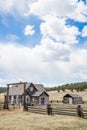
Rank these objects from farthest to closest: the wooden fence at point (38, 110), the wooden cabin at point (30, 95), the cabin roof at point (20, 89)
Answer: the cabin roof at point (20, 89) → the wooden cabin at point (30, 95) → the wooden fence at point (38, 110)

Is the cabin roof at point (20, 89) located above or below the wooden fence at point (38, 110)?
above

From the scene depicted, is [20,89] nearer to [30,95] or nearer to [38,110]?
[30,95]

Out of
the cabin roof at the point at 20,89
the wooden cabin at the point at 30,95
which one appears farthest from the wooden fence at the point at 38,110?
the cabin roof at the point at 20,89

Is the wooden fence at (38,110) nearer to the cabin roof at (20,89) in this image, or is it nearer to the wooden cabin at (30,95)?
the wooden cabin at (30,95)

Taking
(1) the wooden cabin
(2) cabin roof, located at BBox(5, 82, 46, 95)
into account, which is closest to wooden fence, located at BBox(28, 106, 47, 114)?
(1) the wooden cabin

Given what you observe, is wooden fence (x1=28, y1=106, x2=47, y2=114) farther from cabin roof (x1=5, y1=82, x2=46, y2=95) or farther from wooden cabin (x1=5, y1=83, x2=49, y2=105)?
cabin roof (x1=5, y1=82, x2=46, y2=95)

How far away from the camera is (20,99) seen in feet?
199

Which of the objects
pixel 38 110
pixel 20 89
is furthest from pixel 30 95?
pixel 38 110

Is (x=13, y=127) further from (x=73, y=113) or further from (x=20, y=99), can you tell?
(x=20, y=99)

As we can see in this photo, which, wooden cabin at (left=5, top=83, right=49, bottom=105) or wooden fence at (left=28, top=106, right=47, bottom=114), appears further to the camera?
wooden cabin at (left=5, top=83, right=49, bottom=105)

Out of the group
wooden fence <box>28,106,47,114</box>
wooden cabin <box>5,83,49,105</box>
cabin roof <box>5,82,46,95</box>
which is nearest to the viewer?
wooden fence <box>28,106,47,114</box>

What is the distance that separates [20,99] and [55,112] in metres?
31.9

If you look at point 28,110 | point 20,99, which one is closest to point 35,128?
point 28,110

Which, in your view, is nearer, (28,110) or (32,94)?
(28,110)
